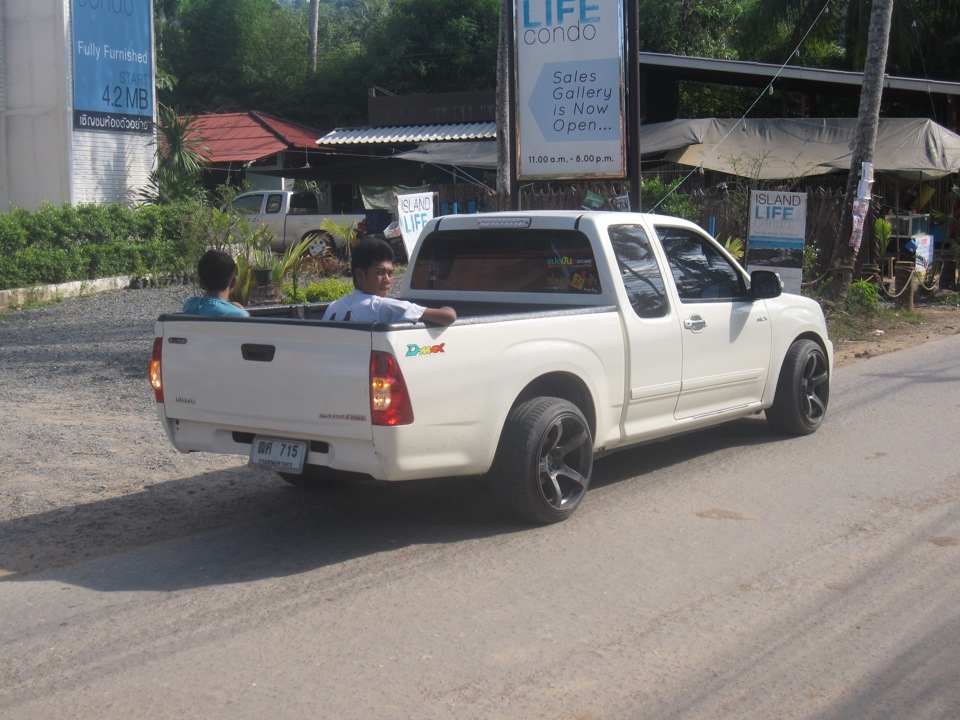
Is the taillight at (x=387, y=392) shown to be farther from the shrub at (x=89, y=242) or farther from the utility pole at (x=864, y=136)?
the utility pole at (x=864, y=136)

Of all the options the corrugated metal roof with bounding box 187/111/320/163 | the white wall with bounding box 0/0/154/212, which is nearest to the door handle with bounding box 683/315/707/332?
the white wall with bounding box 0/0/154/212

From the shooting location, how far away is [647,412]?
708cm

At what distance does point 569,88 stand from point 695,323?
19.9 ft

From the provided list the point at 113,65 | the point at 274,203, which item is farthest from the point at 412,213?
the point at 274,203

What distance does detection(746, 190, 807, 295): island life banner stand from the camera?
575 inches

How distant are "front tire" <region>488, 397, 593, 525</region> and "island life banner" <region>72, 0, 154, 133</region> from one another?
18729 mm

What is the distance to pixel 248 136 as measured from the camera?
33875 millimetres

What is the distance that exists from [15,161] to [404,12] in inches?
840

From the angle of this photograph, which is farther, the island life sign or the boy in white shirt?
the island life sign

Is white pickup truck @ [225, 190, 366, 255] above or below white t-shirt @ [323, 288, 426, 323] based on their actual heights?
above

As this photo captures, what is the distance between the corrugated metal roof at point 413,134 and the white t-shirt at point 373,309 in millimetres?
22439

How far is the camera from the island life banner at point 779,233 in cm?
1459

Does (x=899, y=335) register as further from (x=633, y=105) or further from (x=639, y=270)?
(x=639, y=270)

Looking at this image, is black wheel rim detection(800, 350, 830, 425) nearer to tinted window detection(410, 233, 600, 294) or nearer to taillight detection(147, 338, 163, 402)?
tinted window detection(410, 233, 600, 294)
